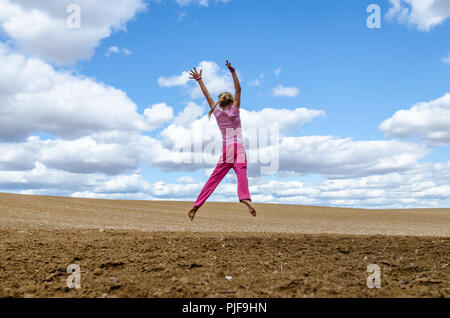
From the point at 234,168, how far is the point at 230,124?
2.65 ft

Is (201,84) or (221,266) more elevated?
(201,84)

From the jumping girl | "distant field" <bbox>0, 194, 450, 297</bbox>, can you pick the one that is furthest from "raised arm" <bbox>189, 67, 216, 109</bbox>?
"distant field" <bbox>0, 194, 450, 297</bbox>

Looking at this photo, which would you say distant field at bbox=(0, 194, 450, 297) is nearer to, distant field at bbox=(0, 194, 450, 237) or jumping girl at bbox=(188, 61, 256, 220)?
jumping girl at bbox=(188, 61, 256, 220)

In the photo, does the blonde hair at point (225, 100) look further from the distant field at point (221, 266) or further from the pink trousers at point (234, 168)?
the distant field at point (221, 266)

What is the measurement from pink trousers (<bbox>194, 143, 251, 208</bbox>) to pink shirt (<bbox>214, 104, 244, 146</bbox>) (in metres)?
0.11

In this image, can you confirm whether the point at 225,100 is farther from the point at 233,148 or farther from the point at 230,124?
the point at 233,148

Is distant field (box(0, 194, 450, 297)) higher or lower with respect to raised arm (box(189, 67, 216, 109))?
lower

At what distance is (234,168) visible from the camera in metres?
6.99

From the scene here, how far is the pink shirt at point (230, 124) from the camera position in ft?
22.5

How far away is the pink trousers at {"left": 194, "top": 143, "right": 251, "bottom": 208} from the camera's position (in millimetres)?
6859

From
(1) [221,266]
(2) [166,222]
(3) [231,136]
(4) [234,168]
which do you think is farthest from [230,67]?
(2) [166,222]
